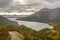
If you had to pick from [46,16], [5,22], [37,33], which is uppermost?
[46,16]

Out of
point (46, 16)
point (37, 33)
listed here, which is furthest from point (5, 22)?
point (46, 16)

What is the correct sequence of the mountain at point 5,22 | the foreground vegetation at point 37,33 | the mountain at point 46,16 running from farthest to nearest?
the mountain at point 46,16 → the mountain at point 5,22 → the foreground vegetation at point 37,33

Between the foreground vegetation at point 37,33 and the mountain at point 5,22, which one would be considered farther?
the mountain at point 5,22

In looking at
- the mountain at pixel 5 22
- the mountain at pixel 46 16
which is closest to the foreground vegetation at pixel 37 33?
the mountain at pixel 5 22

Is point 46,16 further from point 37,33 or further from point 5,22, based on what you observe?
point 5,22

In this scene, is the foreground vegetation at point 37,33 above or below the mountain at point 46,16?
below

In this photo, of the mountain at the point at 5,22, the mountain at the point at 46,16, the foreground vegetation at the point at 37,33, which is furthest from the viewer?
the mountain at the point at 46,16

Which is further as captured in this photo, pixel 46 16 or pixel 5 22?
pixel 46 16

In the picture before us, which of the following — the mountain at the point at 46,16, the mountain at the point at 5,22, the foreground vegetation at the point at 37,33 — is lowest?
the foreground vegetation at the point at 37,33

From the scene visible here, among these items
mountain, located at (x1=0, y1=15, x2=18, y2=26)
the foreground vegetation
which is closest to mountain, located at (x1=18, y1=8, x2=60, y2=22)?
the foreground vegetation

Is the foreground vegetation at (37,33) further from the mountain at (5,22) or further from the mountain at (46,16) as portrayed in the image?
the mountain at (46,16)
